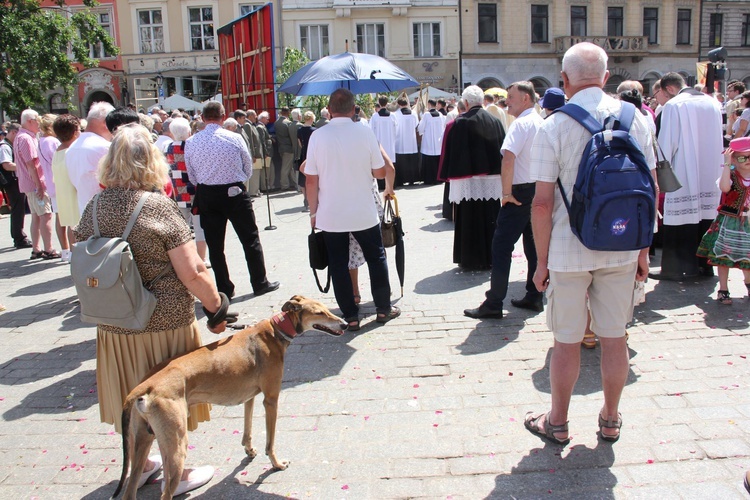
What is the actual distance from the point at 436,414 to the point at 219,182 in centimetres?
344

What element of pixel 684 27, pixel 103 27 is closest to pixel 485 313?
pixel 103 27

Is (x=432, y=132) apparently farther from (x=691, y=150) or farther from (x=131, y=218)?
(x=131, y=218)

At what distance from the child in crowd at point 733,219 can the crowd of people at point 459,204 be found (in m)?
0.01

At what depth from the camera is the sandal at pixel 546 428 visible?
355cm

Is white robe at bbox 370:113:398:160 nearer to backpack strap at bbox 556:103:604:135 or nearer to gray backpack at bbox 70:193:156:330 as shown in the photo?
backpack strap at bbox 556:103:604:135

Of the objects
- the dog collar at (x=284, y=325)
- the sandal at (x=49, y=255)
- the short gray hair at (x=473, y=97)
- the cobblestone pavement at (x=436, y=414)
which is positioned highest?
the short gray hair at (x=473, y=97)

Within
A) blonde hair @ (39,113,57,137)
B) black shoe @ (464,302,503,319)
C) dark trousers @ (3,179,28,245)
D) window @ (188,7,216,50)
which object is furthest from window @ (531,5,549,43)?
black shoe @ (464,302,503,319)

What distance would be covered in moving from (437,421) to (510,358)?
113 centimetres

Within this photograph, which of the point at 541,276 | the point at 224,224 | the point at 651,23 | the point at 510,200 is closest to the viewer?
the point at 541,276

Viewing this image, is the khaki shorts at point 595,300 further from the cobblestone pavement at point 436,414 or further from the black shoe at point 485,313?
the black shoe at point 485,313

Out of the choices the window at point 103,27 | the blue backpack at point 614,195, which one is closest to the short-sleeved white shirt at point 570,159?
the blue backpack at point 614,195

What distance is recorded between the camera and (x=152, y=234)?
2.96 m

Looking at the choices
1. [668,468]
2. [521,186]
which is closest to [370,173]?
[521,186]

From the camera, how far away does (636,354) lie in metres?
4.81
